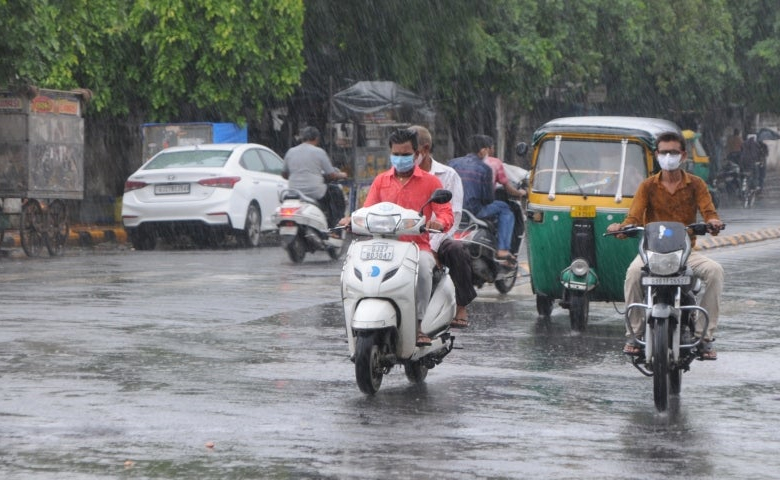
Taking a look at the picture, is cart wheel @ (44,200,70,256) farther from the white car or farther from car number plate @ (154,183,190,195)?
car number plate @ (154,183,190,195)

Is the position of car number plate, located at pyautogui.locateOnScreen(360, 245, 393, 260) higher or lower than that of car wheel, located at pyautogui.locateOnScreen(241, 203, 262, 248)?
higher

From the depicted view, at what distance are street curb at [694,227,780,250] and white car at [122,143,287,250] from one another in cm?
662

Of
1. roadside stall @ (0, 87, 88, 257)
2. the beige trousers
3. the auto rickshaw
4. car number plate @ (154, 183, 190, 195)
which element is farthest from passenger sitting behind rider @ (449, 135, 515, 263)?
car number plate @ (154, 183, 190, 195)

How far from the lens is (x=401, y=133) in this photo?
9.96 m

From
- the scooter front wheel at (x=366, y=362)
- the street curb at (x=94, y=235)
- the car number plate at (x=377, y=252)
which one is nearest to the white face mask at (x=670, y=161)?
the car number plate at (x=377, y=252)

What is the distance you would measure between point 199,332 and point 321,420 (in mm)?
4096

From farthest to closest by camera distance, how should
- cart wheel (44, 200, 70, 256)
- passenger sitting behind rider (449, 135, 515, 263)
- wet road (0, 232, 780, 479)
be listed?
1. cart wheel (44, 200, 70, 256)
2. passenger sitting behind rider (449, 135, 515, 263)
3. wet road (0, 232, 780, 479)

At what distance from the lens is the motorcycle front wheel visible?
28.3 ft

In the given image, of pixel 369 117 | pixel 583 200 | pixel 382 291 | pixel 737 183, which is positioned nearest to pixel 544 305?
pixel 583 200

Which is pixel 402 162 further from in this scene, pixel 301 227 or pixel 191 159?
pixel 191 159

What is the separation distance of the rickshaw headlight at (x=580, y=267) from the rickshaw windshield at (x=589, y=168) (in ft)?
2.40

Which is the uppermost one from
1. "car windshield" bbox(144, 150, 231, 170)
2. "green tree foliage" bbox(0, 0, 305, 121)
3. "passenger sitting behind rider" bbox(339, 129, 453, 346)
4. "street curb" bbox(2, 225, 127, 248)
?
"green tree foliage" bbox(0, 0, 305, 121)

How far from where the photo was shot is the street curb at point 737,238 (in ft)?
83.1

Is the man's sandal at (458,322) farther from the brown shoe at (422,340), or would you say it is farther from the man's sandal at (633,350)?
the man's sandal at (633,350)
